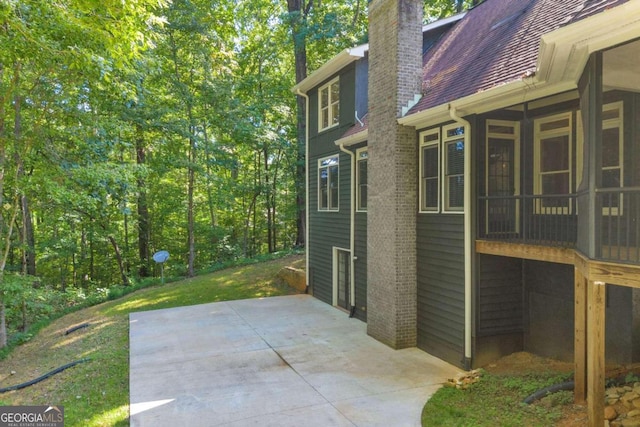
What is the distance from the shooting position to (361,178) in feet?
35.1

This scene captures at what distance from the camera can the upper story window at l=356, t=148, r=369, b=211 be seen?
1050cm

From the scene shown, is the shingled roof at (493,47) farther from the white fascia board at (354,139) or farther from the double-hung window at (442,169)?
the white fascia board at (354,139)

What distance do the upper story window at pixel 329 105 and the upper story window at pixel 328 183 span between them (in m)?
1.09

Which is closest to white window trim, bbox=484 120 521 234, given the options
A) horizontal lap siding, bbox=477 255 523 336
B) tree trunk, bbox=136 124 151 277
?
horizontal lap siding, bbox=477 255 523 336

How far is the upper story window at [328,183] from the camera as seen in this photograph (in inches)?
476

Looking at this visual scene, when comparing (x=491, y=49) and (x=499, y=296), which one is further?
(x=491, y=49)

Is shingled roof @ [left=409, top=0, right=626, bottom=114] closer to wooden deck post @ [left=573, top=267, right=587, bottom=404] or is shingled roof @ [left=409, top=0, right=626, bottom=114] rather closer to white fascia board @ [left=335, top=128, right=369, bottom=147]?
white fascia board @ [left=335, top=128, right=369, bottom=147]

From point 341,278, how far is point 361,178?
3.11 metres

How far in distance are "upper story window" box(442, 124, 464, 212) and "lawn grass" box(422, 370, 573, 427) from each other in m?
2.87

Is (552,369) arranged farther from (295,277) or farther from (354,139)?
(295,277)

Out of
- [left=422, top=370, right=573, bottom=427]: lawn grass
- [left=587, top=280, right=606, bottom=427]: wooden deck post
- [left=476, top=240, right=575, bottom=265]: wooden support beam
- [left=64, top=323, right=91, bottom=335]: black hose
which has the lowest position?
[left=64, top=323, right=91, bottom=335]: black hose

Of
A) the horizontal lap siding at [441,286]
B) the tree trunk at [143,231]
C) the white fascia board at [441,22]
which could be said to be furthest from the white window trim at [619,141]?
the tree trunk at [143,231]

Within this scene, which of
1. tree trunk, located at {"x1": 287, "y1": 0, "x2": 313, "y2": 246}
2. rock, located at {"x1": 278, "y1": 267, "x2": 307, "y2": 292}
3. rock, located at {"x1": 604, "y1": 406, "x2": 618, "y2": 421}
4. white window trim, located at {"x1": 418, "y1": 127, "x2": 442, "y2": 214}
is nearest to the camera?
rock, located at {"x1": 604, "y1": 406, "x2": 618, "y2": 421}

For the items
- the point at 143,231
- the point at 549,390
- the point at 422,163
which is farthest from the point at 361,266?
the point at 143,231
